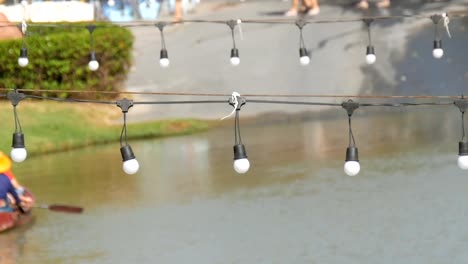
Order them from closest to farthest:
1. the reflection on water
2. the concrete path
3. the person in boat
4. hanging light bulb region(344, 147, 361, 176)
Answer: hanging light bulb region(344, 147, 361, 176)
the reflection on water
the person in boat
the concrete path

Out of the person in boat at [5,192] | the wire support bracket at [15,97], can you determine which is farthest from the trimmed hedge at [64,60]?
the wire support bracket at [15,97]

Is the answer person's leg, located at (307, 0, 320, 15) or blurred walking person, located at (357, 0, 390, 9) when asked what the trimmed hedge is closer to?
person's leg, located at (307, 0, 320, 15)

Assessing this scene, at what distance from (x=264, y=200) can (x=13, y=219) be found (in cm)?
376

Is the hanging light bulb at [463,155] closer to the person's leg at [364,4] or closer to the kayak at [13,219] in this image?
the kayak at [13,219]

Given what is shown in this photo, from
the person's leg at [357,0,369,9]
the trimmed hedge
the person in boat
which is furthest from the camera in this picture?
the person's leg at [357,0,369,9]

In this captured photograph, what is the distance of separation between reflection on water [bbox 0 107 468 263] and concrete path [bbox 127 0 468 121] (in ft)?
7.89

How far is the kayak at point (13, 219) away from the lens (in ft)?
48.6

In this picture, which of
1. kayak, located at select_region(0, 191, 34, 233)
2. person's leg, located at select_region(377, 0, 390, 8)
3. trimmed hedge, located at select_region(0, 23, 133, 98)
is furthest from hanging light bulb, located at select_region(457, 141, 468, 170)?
person's leg, located at select_region(377, 0, 390, 8)

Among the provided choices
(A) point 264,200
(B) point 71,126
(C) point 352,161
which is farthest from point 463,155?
(B) point 71,126

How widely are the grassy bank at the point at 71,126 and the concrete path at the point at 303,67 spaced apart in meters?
0.86

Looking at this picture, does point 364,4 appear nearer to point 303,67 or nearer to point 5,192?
point 303,67

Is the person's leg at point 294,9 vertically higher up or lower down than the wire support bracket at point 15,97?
higher up

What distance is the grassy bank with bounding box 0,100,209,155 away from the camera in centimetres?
2209

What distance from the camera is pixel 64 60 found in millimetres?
24250
